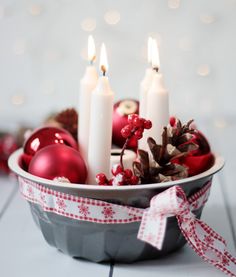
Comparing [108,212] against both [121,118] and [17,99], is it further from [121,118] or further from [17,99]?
[17,99]

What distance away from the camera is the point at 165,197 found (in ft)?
2.65

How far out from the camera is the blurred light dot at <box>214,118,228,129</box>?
1719 millimetres

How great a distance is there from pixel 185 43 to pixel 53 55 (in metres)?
0.40

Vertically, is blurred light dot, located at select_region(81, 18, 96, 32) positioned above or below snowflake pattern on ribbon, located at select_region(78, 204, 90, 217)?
above

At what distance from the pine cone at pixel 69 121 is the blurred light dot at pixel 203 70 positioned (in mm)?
579

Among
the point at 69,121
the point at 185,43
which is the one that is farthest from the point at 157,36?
the point at 69,121

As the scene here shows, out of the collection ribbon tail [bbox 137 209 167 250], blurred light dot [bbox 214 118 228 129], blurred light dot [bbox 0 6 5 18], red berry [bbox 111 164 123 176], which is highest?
blurred light dot [bbox 0 6 5 18]

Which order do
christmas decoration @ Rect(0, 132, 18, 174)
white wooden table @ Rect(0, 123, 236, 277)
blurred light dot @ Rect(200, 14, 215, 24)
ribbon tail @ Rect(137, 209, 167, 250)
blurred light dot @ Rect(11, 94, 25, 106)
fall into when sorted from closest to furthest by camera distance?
ribbon tail @ Rect(137, 209, 167, 250)
white wooden table @ Rect(0, 123, 236, 277)
christmas decoration @ Rect(0, 132, 18, 174)
blurred light dot @ Rect(200, 14, 215, 24)
blurred light dot @ Rect(11, 94, 25, 106)

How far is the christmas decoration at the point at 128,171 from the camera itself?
85cm

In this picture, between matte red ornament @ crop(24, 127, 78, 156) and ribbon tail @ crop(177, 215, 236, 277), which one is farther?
matte red ornament @ crop(24, 127, 78, 156)

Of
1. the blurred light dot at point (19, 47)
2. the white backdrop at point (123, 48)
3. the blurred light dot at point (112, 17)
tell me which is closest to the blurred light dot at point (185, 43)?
the white backdrop at point (123, 48)

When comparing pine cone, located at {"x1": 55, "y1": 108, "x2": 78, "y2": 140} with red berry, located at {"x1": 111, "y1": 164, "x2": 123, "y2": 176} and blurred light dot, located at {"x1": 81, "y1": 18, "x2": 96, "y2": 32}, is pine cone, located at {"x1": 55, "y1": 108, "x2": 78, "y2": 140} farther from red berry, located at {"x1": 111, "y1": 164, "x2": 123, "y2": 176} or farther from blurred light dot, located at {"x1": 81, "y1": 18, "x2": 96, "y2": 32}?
blurred light dot, located at {"x1": 81, "y1": 18, "x2": 96, "y2": 32}

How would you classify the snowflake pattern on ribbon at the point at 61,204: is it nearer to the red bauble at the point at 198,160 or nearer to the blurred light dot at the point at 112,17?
the red bauble at the point at 198,160

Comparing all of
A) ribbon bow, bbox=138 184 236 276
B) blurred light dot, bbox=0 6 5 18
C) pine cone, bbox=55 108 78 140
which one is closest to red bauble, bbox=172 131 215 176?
ribbon bow, bbox=138 184 236 276
